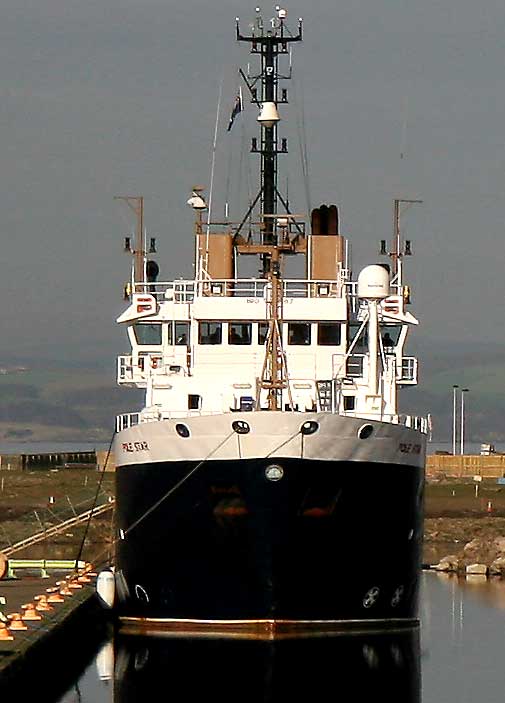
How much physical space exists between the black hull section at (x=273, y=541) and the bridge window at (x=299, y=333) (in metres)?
5.65

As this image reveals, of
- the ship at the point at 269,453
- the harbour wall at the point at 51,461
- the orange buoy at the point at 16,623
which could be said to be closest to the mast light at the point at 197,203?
the ship at the point at 269,453

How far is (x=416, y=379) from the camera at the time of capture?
178ft

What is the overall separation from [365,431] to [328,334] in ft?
21.8

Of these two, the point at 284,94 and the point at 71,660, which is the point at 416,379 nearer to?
the point at 284,94

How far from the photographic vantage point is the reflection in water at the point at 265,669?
132 feet

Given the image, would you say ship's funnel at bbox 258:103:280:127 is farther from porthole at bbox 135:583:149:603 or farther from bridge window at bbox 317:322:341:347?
porthole at bbox 135:583:149:603

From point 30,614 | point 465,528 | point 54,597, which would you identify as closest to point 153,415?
point 54,597

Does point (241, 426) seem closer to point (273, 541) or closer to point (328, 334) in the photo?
point (273, 541)

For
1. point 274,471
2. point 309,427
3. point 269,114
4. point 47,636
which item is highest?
point 269,114

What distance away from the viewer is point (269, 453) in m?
45.3

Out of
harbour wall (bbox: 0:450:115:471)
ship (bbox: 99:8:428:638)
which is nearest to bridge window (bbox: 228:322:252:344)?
ship (bbox: 99:8:428:638)

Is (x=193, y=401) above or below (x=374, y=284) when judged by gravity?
below

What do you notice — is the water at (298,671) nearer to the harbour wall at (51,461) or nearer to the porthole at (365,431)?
the porthole at (365,431)

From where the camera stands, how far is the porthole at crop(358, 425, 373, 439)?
46.1 metres
